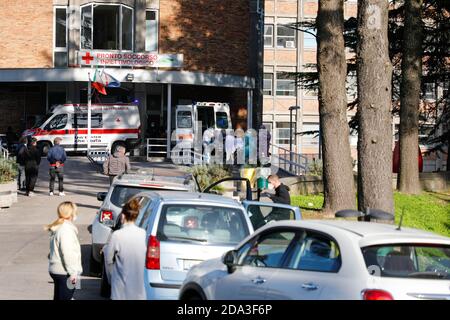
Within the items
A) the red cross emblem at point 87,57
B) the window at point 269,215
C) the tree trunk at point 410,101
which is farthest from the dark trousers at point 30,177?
the red cross emblem at point 87,57

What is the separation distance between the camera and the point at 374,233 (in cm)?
799

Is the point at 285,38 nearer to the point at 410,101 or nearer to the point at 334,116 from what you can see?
the point at 410,101

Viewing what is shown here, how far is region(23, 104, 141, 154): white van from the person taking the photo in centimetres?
4016

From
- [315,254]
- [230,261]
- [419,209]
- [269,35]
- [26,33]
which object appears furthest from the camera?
[269,35]

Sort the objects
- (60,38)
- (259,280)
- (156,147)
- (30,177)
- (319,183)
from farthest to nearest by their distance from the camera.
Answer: (60,38) < (156,147) < (30,177) < (319,183) < (259,280)

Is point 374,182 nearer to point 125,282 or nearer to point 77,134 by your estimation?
point 125,282

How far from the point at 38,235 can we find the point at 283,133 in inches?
1858

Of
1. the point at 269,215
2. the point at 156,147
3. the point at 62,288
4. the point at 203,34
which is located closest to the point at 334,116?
the point at 269,215

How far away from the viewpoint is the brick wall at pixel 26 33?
142ft

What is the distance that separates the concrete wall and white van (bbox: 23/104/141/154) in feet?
50.9

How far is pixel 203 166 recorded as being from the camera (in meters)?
25.8

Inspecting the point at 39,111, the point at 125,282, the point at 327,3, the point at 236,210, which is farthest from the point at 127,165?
the point at 39,111

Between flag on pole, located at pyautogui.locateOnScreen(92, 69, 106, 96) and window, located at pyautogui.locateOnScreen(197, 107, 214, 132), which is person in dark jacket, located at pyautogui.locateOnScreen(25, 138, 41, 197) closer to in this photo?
flag on pole, located at pyautogui.locateOnScreen(92, 69, 106, 96)

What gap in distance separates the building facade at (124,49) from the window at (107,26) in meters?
0.05
